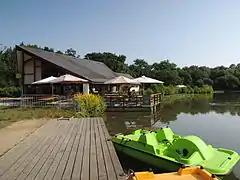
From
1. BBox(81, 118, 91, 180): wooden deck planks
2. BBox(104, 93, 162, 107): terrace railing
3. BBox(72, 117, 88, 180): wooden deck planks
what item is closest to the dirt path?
BBox(72, 117, 88, 180): wooden deck planks

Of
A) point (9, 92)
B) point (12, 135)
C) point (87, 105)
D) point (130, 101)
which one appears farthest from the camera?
point (9, 92)

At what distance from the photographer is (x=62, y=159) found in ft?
18.9

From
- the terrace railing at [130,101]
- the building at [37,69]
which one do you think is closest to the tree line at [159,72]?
the building at [37,69]

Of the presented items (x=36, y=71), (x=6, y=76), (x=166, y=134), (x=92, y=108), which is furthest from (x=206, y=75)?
(x=166, y=134)

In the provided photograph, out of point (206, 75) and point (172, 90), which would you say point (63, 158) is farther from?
point (206, 75)

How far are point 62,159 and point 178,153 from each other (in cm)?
298

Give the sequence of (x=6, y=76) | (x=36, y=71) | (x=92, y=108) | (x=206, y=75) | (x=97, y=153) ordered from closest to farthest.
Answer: (x=97, y=153) → (x=92, y=108) → (x=36, y=71) → (x=6, y=76) → (x=206, y=75)

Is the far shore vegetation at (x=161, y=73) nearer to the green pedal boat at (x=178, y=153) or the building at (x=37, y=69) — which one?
the building at (x=37, y=69)

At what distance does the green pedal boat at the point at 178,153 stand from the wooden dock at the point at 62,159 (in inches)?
41.1

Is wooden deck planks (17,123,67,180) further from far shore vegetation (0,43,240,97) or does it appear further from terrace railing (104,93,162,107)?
far shore vegetation (0,43,240,97)

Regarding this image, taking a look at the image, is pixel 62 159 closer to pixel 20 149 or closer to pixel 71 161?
pixel 71 161

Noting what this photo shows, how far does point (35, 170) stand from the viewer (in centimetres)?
498

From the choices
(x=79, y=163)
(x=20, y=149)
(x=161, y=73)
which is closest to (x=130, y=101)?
(x=20, y=149)

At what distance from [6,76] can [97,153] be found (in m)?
41.6
